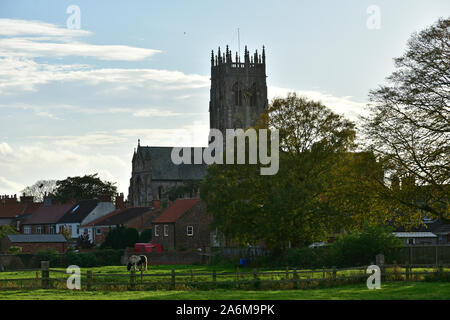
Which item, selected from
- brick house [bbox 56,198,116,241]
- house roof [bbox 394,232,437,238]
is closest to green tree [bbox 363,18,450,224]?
house roof [bbox 394,232,437,238]

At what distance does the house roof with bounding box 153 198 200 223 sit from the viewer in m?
89.0

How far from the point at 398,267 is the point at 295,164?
838 inches

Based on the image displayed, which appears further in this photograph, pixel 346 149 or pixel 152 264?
pixel 152 264

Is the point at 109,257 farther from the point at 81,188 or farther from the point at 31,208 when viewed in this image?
the point at 81,188

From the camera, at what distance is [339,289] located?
120 ft

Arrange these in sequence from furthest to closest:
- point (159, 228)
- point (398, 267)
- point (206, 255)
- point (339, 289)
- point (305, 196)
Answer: point (159, 228), point (206, 255), point (305, 196), point (398, 267), point (339, 289)

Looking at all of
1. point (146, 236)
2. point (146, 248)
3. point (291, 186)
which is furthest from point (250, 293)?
point (146, 236)

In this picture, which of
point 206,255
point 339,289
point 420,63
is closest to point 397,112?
point 420,63

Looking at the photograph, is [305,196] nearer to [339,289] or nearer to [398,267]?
[398,267]

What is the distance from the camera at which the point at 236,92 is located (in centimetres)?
16800

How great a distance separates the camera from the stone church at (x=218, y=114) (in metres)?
166

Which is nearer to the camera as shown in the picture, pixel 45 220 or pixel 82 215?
pixel 82 215

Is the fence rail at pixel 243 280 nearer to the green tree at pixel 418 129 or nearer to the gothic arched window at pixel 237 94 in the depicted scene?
the green tree at pixel 418 129

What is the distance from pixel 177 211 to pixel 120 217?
2383 centimetres
